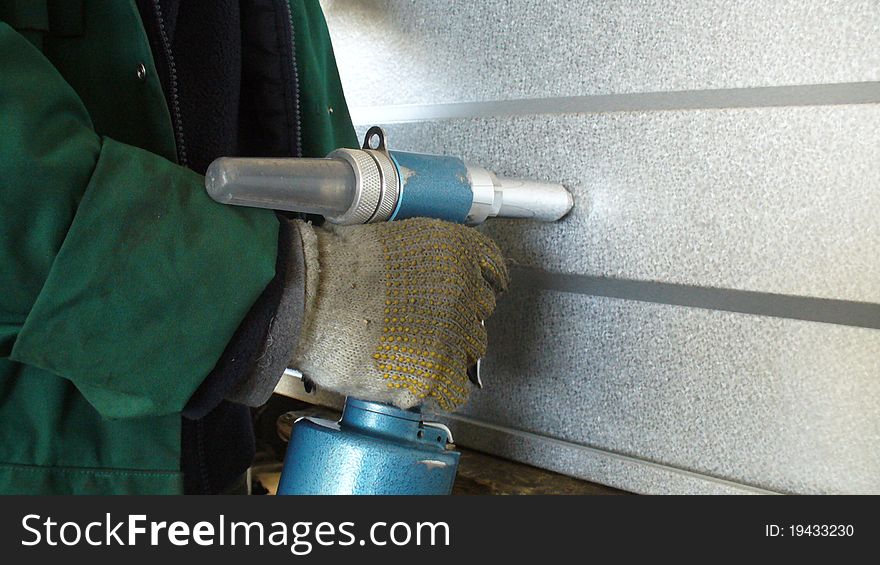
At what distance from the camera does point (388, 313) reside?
0.70 metres

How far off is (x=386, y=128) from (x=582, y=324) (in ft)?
1.54

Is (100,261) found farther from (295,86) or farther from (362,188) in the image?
(295,86)

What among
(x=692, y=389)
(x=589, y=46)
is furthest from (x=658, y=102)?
(x=692, y=389)

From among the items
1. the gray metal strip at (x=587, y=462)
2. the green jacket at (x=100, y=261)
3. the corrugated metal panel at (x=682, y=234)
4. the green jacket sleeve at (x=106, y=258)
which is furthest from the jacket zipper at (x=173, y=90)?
the gray metal strip at (x=587, y=462)

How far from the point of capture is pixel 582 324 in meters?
0.98

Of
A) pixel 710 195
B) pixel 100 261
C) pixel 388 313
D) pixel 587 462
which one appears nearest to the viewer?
pixel 100 261

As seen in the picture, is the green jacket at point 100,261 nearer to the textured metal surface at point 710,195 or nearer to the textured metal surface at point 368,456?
the textured metal surface at point 368,456

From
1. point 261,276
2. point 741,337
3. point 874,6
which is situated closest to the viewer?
point 261,276

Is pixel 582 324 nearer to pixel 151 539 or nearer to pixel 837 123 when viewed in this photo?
pixel 837 123

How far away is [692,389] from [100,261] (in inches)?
25.9

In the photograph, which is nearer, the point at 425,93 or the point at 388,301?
the point at 388,301

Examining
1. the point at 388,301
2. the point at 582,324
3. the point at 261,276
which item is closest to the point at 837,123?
the point at 582,324

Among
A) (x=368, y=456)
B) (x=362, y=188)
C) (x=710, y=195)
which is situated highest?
(x=710, y=195)

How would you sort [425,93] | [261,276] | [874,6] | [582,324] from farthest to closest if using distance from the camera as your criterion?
[425,93], [582,324], [874,6], [261,276]
